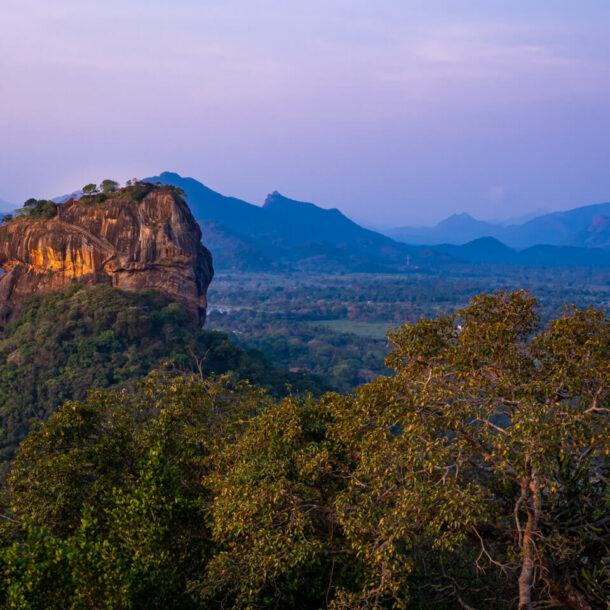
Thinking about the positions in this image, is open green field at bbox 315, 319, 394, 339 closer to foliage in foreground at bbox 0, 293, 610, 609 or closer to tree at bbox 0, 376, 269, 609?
tree at bbox 0, 376, 269, 609

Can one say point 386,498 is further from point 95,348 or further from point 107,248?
point 107,248

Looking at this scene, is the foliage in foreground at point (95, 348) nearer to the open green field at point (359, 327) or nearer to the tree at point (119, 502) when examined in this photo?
the tree at point (119, 502)

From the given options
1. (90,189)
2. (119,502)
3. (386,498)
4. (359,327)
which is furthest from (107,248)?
(359,327)

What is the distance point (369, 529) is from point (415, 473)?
88 cm

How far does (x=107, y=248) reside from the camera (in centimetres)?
3338

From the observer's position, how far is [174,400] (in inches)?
441

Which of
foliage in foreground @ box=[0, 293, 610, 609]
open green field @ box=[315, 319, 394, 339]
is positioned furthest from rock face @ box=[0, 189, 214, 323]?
open green field @ box=[315, 319, 394, 339]

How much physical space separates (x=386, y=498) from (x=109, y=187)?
30913 mm

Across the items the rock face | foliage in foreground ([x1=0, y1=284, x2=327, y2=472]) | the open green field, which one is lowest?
the open green field

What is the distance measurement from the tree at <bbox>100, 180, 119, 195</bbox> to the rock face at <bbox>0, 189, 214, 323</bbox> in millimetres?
894

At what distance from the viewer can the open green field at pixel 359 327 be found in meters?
81.5

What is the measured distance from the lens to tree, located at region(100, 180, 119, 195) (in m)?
34.0

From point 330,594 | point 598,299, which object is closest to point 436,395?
point 330,594

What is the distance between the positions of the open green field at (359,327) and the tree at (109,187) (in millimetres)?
48763
